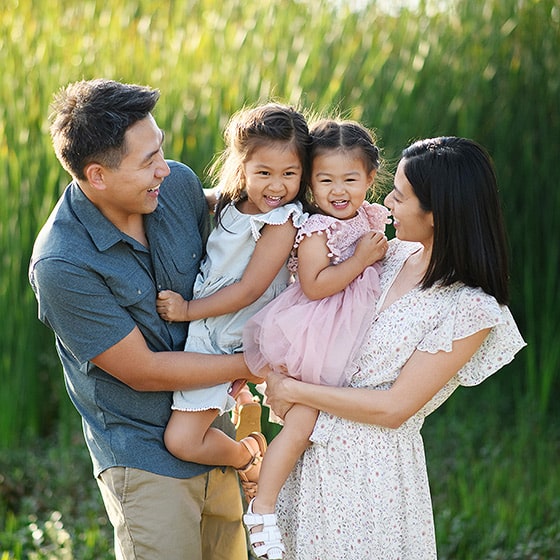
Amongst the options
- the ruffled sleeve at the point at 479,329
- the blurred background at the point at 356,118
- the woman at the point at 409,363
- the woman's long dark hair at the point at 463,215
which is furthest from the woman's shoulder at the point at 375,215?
the blurred background at the point at 356,118

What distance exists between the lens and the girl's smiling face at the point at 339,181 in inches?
96.2

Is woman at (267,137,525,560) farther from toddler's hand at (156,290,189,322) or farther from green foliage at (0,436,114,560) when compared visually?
green foliage at (0,436,114,560)

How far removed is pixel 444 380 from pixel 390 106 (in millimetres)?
2618

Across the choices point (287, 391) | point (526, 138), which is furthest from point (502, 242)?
point (526, 138)

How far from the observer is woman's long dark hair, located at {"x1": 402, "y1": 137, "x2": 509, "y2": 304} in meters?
2.28

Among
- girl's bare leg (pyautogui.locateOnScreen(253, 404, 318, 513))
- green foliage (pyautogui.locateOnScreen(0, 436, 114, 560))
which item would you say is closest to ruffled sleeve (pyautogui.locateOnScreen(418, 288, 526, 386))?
girl's bare leg (pyautogui.locateOnScreen(253, 404, 318, 513))

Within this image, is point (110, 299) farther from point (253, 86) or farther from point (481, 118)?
point (481, 118)

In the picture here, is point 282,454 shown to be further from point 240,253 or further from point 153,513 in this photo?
point 240,253

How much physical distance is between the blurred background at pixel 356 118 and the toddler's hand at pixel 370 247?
6.25ft

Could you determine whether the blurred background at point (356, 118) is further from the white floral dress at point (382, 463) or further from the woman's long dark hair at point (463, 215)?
the woman's long dark hair at point (463, 215)

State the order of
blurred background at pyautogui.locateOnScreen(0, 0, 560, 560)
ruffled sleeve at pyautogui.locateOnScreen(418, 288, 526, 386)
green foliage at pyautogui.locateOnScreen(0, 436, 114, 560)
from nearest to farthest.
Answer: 1. ruffled sleeve at pyautogui.locateOnScreen(418, 288, 526, 386)
2. green foliage at pyautogui.locateOnScreen(0, 436, 114, 560)
3. blurred background at pyautogui.locateOnScreen(0, 0, 560, 560)

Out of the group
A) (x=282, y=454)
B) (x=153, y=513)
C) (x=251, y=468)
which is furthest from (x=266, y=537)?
(x=251, y=468)

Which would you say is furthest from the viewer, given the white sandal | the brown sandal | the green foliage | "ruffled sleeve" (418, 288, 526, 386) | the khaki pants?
the green foliage

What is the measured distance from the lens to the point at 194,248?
2609mm
